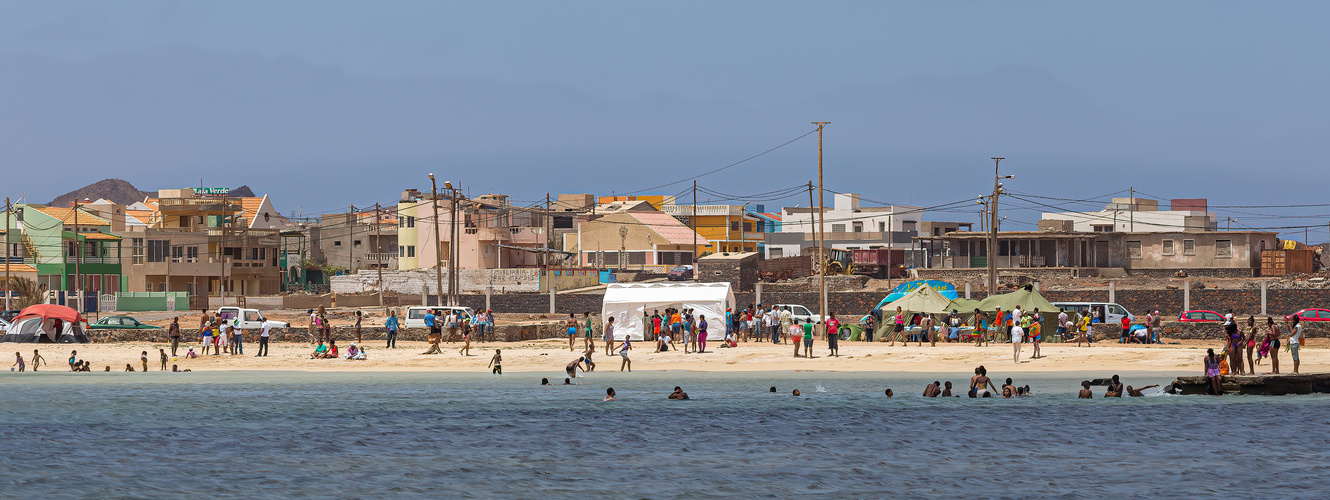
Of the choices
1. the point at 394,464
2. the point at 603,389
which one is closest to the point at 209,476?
the point at 394,464

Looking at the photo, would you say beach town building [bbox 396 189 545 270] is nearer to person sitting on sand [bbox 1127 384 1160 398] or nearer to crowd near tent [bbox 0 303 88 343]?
crowd near tent [bbox 0 303 88 343]

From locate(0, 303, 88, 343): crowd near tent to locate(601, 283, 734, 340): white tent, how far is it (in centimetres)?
2086

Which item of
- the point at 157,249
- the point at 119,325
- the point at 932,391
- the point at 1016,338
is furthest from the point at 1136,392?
the point at 157,249

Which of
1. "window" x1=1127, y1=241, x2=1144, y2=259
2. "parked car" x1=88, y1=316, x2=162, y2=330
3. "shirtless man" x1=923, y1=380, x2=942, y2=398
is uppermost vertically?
"window" x1=1127, y1=241, x2=1144, y2=259

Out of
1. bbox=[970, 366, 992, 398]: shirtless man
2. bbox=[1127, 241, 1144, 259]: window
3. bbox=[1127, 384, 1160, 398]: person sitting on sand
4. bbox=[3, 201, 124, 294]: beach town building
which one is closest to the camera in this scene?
bbox=[1127, 384, 1160, 398]: person sitting on sand

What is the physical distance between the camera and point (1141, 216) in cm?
10344

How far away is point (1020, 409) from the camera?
31.1 metres

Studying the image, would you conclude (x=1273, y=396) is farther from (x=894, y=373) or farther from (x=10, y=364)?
(x=10, y=364)

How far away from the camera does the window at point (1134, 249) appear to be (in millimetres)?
75750

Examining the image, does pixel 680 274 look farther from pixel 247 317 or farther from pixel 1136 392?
pixel 1136 392

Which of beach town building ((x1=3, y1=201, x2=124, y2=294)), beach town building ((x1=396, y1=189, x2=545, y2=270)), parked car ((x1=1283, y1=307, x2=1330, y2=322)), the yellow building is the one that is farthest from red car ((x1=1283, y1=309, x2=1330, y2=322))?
beach town building ((x1=3, y1=201, x2=124, y2=294))

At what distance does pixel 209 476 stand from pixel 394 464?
131 inches

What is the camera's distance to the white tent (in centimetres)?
4394

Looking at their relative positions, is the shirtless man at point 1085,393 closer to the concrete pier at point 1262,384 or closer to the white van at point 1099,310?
the concrete pier at point 1262,384
